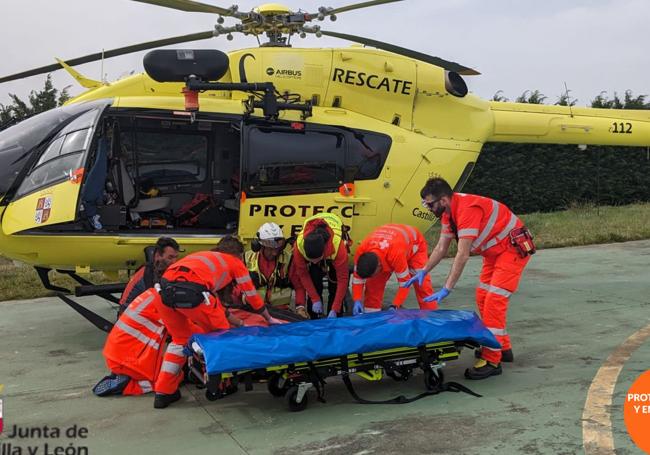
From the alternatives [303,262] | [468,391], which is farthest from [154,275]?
[468,391]

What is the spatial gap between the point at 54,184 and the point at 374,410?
12.1 ft

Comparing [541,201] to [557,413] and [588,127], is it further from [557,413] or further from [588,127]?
[557,413]

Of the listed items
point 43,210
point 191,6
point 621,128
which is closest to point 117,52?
point 191,6

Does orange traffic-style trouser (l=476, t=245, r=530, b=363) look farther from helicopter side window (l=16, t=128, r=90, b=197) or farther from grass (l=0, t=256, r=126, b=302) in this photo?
grass (l=0, t=256, r=126, b=302)

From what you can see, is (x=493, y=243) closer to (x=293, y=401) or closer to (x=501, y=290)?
(x=501, y=290)

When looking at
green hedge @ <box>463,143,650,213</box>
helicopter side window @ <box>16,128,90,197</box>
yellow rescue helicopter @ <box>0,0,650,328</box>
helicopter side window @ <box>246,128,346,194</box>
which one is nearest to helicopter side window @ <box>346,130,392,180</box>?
yellow rescue helicopter @ <box>0,0,650,328</box>

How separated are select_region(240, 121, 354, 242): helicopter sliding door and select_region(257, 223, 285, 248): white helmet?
48cm

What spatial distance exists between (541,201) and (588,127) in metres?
10.1

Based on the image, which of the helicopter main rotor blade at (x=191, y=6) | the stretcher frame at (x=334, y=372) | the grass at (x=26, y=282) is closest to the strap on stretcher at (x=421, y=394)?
the stretcher frame at (x=334, y=372)

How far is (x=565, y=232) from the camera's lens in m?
13.8

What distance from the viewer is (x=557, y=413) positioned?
14.1 ft

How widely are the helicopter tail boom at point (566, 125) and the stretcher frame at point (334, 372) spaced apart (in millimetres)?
3999

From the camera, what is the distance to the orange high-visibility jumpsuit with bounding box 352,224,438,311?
6.18m

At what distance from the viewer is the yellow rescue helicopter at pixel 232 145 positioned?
20.6 ft
